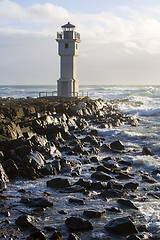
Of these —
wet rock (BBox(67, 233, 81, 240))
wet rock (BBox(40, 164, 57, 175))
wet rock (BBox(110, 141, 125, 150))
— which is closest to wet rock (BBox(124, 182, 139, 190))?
wet rock (BBox(40, 164, 57, 175))

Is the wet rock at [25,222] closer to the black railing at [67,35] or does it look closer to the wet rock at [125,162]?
the wet rock at [125,162]

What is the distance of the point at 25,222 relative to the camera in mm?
4324

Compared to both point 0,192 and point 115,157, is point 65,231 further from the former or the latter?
point 115,157

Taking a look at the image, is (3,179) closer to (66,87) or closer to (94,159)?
(94,159)

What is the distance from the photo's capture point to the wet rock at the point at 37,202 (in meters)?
5.10

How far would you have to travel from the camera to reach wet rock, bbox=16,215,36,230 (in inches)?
169

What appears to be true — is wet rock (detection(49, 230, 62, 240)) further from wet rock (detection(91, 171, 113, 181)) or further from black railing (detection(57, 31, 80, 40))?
black railing (detection(57, 31, 80, 40))

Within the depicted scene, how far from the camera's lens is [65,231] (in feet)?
13.8

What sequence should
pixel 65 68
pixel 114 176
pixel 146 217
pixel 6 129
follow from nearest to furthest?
1. pixel 146 217
2. pixel 114 176
3. pixel 6 129
4. pixel 65 68

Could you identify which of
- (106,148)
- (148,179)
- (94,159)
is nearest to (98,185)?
(148,179)

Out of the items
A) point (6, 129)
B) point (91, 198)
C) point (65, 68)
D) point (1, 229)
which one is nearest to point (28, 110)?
point (6, 129)

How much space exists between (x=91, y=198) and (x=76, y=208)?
566 millimetres

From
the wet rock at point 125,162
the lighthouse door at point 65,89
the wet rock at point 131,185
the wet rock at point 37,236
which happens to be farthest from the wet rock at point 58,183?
the lighthouse door at point 65,89

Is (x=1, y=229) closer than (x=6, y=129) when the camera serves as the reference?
Yes
